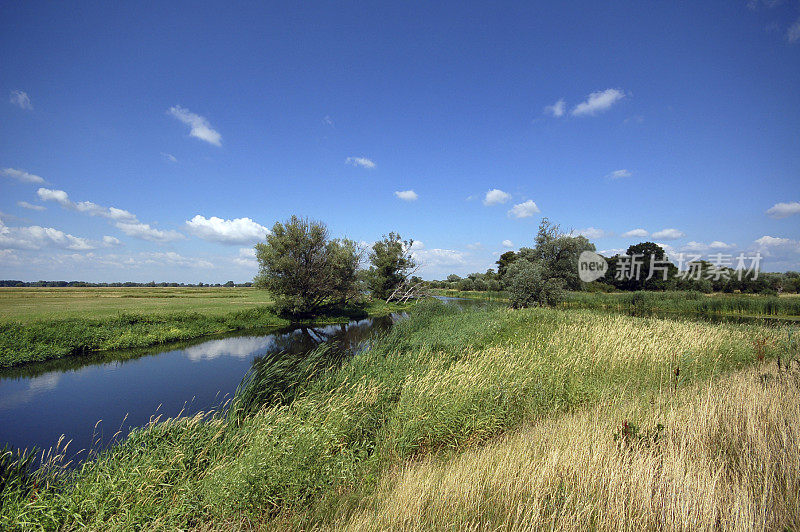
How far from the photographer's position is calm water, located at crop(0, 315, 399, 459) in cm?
785

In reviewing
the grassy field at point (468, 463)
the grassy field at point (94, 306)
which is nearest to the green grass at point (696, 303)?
the grassy field at point (468, 463)

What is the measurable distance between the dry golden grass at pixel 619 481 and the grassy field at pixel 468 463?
21 mm

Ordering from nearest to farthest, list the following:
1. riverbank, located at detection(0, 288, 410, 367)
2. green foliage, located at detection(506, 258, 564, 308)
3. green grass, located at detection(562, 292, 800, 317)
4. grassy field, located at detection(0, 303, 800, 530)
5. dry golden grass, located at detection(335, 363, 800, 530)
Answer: dry golden grass, located at detection(335, 363, 800, 530)
grassy field, located at detection(0, 303, 800, 530)
riverbank, located at detection(0, 288, 410, 367)
green foliage, located at detection(506, 258, 564, 308)
green grass, located at detection(562, 292, 800, 317)

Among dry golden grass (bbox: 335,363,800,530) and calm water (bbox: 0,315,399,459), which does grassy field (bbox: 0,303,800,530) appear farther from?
calm water (bbox: 0,315,399,459)

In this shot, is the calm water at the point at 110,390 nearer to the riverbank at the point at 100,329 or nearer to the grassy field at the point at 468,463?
the riverbank at the point at 100,329

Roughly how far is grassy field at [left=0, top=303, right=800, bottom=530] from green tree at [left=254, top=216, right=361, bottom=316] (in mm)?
21141

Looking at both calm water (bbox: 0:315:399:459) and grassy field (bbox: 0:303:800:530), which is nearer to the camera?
grassy field (bbox: 0:303:800:530)

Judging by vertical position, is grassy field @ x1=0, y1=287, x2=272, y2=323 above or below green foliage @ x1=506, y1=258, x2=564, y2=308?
below

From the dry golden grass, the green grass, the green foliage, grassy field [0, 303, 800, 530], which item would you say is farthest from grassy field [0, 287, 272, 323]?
the green grass

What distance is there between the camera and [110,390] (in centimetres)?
Answer: 1063

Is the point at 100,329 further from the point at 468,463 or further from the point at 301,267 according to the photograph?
the point at 468,463

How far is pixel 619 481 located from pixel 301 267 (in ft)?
88.6

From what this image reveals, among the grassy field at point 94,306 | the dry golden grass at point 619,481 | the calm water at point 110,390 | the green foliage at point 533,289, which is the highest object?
the green foliage at point 533,289

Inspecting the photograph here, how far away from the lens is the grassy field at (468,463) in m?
2.88
